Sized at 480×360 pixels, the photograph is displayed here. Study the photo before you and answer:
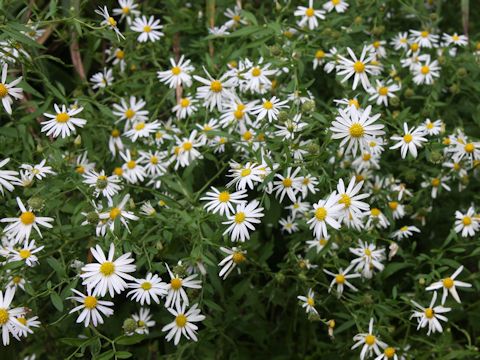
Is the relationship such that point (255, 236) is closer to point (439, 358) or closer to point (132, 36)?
point (439, 358)

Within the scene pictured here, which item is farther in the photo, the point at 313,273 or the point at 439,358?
the point at 313,273

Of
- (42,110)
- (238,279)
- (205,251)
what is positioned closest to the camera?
(205,251)

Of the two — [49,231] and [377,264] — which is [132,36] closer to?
[49,231]

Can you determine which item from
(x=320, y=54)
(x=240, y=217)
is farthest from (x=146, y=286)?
(x=320, y=54)

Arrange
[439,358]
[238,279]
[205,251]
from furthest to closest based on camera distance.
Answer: [238,279] → [439,358] → [205,251]

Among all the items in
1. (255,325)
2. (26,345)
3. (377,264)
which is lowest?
(26,345)

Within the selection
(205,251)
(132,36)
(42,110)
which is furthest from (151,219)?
(132,36)

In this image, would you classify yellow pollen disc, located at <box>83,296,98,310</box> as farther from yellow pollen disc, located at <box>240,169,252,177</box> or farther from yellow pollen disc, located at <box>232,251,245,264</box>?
yellow pollen disc, located at <box>240,169,252,177</box>

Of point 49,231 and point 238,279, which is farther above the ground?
point 49,231
